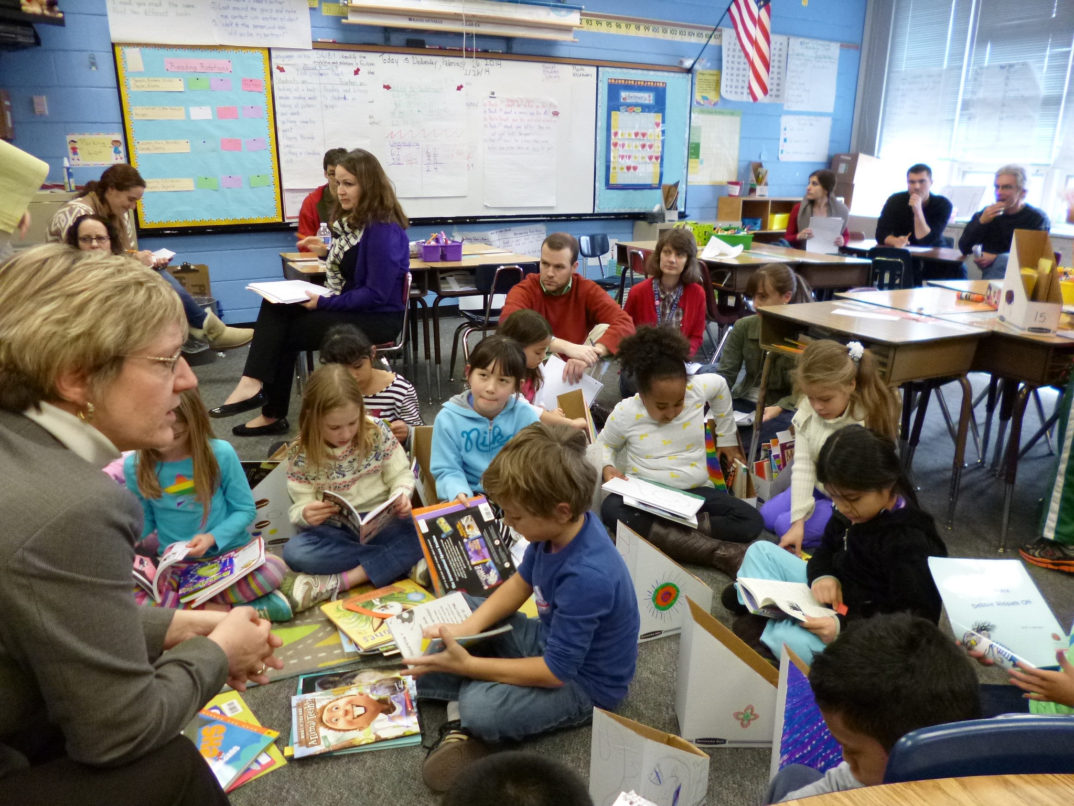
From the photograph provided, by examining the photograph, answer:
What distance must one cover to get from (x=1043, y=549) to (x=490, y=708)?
2171 millimetres

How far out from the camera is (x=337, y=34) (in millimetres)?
5484

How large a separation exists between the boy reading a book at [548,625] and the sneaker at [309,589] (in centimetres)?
69

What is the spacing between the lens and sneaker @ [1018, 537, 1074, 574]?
8.64 feet

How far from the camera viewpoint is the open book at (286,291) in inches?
138

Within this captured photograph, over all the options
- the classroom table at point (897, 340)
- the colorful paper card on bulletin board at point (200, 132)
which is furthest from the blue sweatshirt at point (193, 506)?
the colorful paper card on bulletin board at point (200, 132)

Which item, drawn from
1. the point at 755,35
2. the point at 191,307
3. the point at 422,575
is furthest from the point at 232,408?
the point at 755,35

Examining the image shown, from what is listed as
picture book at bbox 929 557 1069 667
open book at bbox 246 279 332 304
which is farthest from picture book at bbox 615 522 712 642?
open book at bbox 246 279 332 304

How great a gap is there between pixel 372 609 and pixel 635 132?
5650mm

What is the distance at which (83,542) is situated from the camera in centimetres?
88

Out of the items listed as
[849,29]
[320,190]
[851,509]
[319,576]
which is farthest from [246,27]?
[849,29]

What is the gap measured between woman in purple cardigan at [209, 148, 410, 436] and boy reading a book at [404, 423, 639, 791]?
2.07 m

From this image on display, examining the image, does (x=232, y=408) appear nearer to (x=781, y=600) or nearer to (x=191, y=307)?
(x=191, y=307)

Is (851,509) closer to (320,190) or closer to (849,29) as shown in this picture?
(320,190)

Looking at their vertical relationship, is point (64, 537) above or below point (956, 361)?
above
